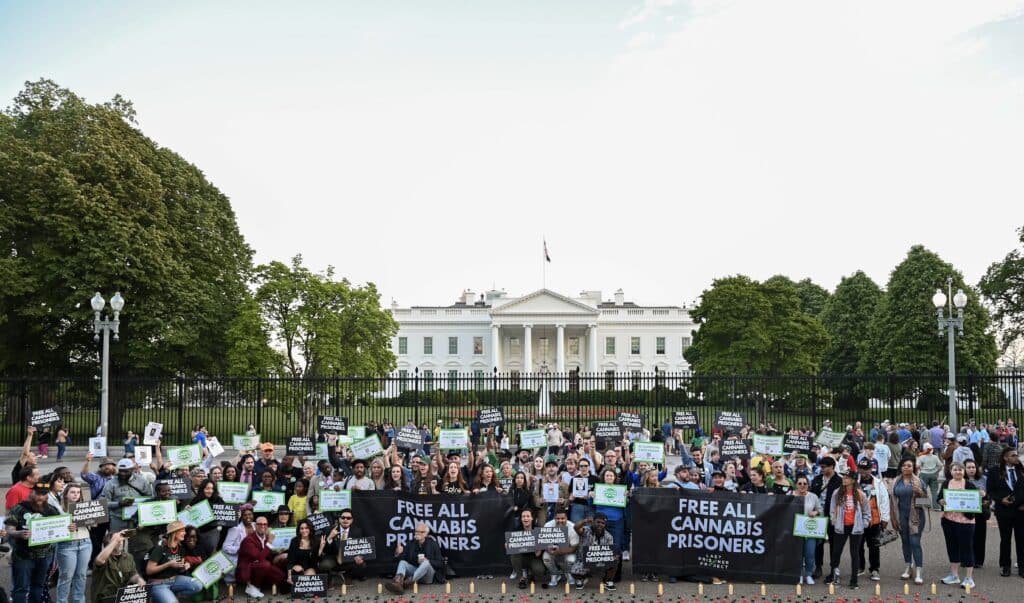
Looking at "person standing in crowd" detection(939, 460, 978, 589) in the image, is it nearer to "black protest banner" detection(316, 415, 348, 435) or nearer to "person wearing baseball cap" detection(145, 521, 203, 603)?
"person wearing baseball cap" detection(145, 521, 203, 603)

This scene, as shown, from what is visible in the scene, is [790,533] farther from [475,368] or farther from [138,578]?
[475,368]

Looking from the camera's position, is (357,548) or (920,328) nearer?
(357,548)

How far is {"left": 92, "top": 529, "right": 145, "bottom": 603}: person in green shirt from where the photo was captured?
8852 mm

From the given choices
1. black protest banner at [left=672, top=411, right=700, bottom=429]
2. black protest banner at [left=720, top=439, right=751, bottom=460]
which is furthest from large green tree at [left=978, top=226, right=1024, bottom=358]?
black protest banner at [left=720, top=439, right=751, bottom=460]

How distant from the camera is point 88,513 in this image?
29.4 ft

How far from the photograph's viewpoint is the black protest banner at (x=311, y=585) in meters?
9.96

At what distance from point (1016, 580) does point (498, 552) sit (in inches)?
266

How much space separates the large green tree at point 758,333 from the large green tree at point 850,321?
8398mm

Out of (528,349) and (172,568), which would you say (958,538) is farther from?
(528,349)

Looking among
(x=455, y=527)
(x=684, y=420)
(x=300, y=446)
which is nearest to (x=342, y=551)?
(x=455, y=527)


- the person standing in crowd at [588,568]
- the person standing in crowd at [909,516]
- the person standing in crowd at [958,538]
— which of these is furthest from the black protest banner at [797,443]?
the person standing in crowd at [588,568]

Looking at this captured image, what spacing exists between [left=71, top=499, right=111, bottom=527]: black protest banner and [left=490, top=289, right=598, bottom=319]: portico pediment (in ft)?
235

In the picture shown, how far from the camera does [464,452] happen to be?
17.9 m

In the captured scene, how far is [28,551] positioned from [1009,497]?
11817 millimetres
